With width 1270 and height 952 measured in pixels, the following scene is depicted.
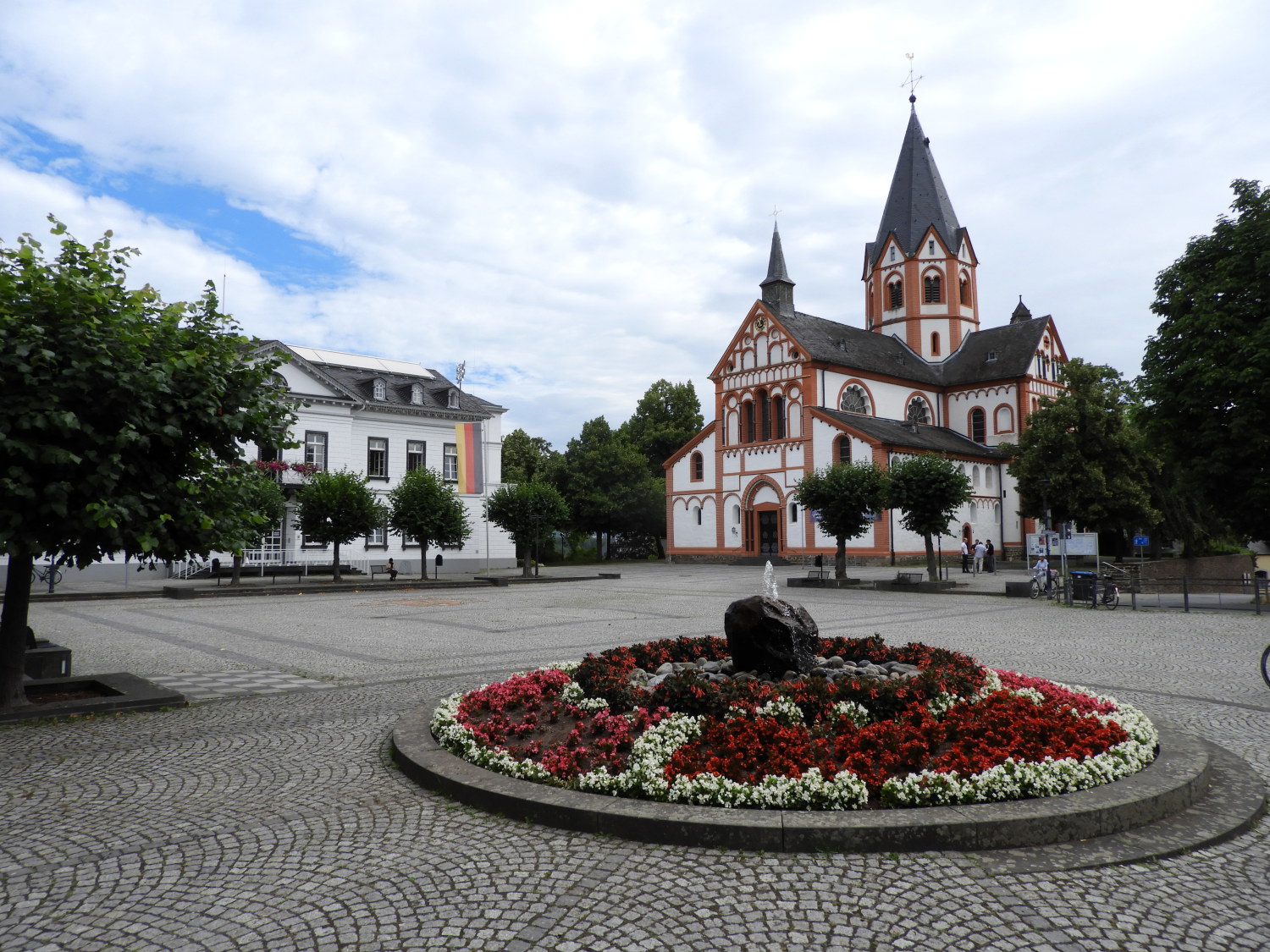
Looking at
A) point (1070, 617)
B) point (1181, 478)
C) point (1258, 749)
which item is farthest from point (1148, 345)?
point (1258, 749)

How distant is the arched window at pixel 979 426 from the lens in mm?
55656

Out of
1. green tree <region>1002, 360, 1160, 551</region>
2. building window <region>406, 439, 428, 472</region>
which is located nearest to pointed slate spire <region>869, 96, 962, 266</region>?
green tree <region>1002, 360, 1160, 551</region>

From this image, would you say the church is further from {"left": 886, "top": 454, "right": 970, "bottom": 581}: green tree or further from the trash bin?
the trash bin

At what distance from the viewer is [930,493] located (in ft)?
98.2

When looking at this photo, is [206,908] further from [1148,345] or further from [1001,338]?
[1001,338]

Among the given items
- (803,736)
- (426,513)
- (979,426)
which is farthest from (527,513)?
(979,426)

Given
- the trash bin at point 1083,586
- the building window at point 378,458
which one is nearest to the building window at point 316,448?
the building window at point 378,458

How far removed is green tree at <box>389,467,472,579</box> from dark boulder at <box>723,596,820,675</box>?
27284mm

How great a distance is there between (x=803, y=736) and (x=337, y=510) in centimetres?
2871

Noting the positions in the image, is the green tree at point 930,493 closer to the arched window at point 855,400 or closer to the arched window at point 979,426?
the arched window at point 855,400

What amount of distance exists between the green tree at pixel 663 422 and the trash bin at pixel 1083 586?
49962 mm

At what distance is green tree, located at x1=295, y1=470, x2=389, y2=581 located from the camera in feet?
104

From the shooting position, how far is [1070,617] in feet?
60.2

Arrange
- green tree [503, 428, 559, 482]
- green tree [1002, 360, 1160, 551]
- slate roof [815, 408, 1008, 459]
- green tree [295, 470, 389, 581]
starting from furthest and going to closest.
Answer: green tree [503, 428, 559, 482], slate roof [815, 408, 1008, 459], green tree [1002, 360, 1160, 551], green tree [295, 470, 389, 581]
